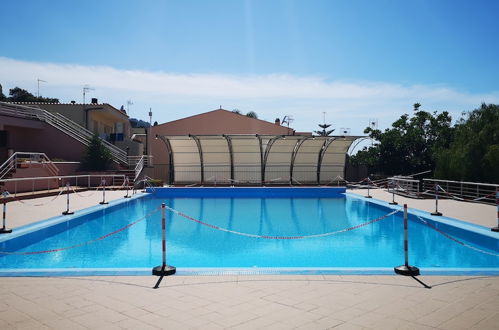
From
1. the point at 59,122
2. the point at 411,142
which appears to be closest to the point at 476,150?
the point at 411,142

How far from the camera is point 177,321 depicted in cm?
372

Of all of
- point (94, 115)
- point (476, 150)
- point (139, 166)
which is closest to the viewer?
point (476, 150)

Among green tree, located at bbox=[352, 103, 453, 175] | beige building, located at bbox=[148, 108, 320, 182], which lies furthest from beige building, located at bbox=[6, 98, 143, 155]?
green tree, located at bbox=[352, 103, 453, 175]

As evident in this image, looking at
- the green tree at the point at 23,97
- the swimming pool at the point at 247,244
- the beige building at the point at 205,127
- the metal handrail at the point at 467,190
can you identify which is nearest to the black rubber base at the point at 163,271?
the swimming pool at the point at 247,244

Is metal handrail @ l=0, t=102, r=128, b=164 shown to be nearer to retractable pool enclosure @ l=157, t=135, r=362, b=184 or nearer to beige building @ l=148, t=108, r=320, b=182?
retractable pool enclosure @ l=157, t=135, r=362, b=184

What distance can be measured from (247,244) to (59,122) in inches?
782

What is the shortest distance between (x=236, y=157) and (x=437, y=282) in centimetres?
2038

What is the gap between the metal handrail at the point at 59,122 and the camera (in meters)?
21.6

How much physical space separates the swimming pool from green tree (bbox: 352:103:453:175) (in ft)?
33.3

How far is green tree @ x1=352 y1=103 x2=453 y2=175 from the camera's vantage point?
936 inches

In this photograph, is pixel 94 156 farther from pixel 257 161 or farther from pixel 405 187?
pixel 405 187

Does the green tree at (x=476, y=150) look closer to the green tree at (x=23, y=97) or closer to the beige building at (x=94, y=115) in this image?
the beige building at (x=94, y=115)

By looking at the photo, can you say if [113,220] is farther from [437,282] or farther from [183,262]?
[437,282]

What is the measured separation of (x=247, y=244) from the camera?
9.35m
